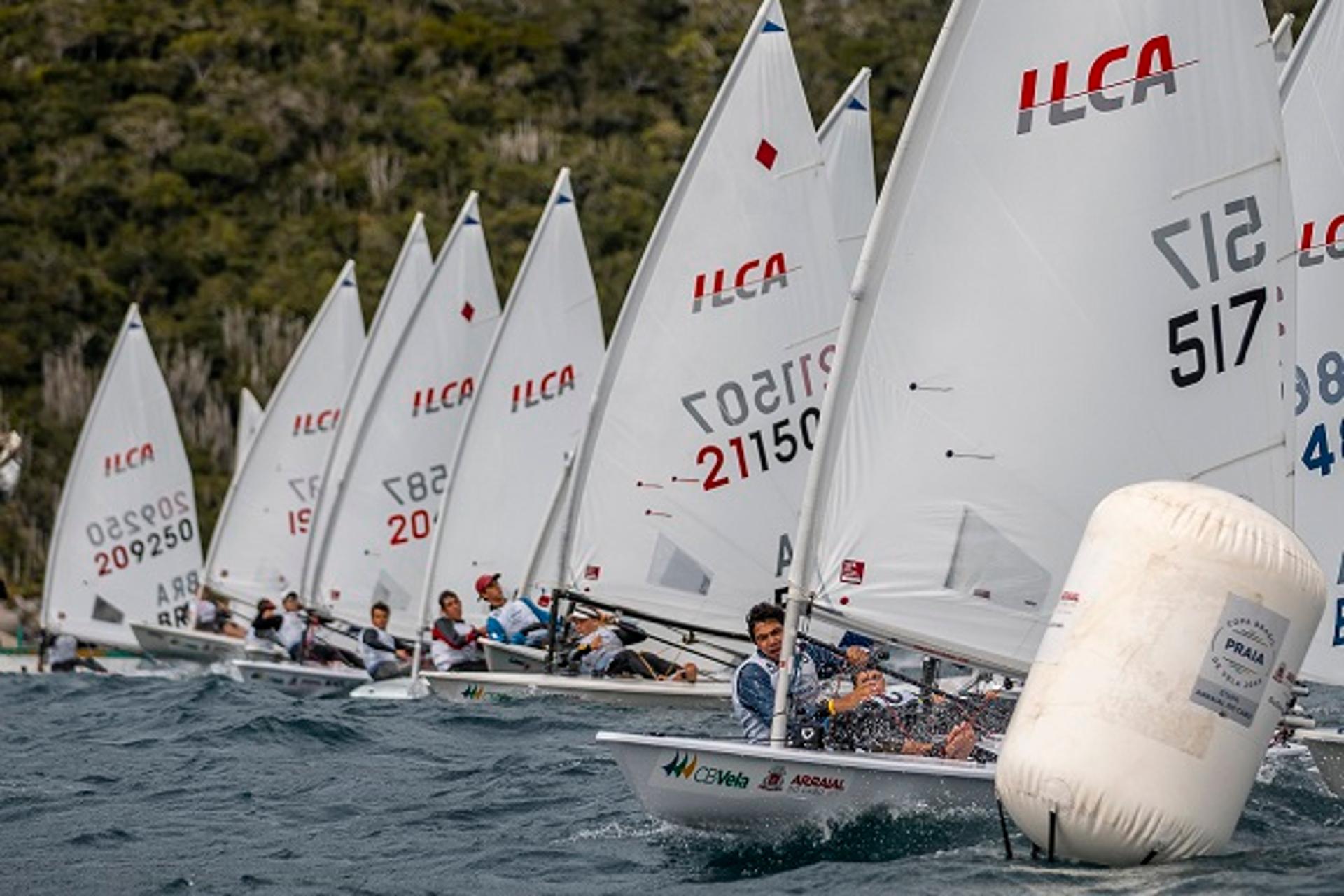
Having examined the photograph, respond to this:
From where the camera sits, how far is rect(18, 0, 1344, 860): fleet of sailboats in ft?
41.3

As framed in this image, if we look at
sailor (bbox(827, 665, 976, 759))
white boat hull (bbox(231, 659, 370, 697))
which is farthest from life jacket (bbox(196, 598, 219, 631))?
sailor (bbox(827, 665, 976, 759))

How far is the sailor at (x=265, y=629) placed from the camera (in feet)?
92.0

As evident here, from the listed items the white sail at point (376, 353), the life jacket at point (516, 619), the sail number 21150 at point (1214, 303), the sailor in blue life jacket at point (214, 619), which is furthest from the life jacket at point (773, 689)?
the sailor in blue life jacket at point (214, 619)

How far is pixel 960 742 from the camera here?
1277cm

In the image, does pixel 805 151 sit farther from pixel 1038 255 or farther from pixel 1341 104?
pixel 1038 255

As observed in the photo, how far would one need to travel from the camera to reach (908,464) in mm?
12625

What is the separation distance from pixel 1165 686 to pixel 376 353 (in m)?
22.2

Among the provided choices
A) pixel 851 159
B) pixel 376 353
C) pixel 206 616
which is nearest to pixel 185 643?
pixel 206 616

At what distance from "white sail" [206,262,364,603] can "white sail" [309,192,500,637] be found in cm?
335

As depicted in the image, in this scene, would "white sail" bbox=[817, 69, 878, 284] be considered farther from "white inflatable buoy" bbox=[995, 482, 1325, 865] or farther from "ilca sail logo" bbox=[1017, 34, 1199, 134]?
"white inflatable buoy" bbox=[995, 482, 1325, 865]

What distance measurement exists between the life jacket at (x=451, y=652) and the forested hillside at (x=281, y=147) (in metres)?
23.3

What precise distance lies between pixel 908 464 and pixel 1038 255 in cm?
121

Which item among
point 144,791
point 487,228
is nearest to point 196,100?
point 487,228

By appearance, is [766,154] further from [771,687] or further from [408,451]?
[408,451]
